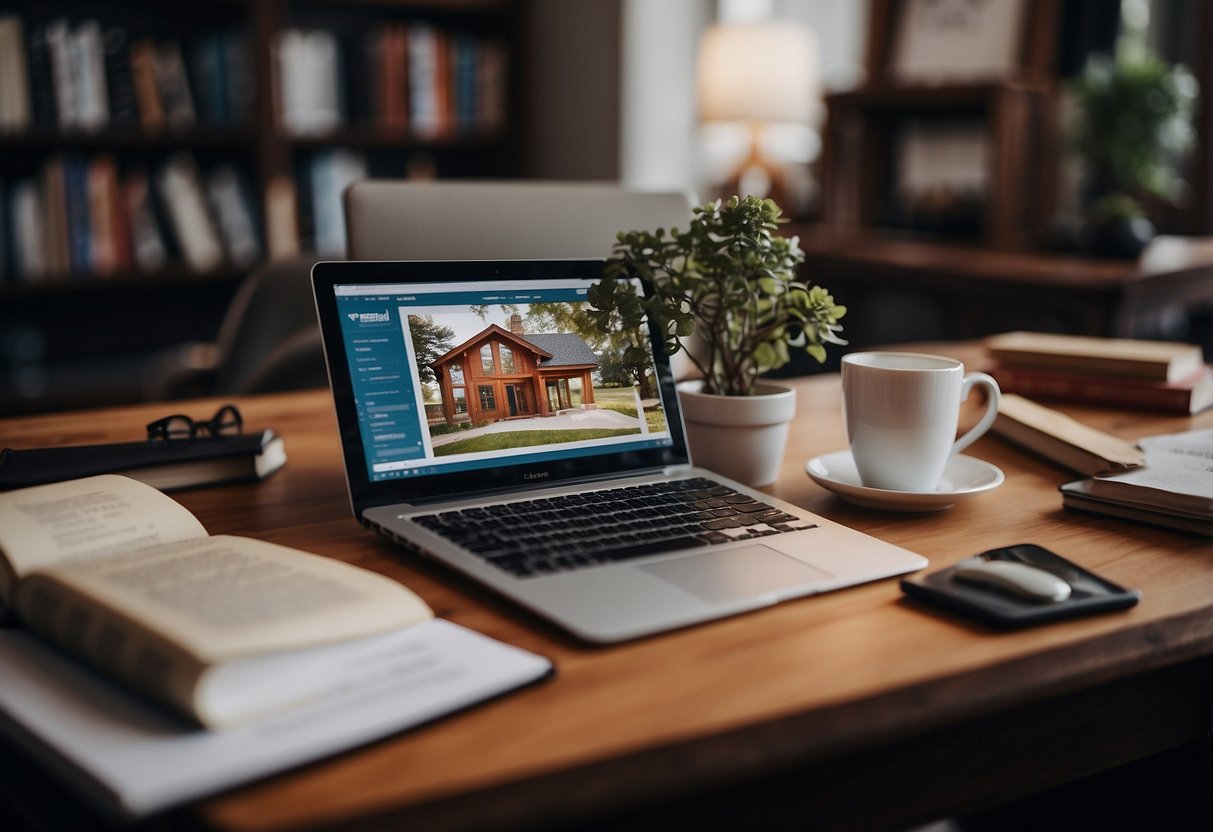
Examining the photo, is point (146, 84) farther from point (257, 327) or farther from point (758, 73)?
point (758, 73)

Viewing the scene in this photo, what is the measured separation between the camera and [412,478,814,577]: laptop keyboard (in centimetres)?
74

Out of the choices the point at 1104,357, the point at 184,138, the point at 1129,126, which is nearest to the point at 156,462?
the point at 1104,357

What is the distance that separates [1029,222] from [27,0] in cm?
280

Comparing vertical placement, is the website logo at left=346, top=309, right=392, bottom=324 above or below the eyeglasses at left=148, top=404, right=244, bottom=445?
above

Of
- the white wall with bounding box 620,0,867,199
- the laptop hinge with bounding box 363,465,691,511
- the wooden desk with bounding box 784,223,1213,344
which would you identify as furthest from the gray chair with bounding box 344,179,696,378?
the white wall with bounding box 620,0,867,199

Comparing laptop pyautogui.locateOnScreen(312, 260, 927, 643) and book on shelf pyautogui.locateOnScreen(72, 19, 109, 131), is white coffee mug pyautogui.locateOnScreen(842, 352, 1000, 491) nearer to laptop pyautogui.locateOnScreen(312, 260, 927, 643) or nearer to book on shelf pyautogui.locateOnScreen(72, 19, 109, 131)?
laptop pyautogui.locateOnScreen(312, 260, 927, 643)

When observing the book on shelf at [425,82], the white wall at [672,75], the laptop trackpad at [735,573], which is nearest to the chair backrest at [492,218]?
the laptop trackpad at [735,573]

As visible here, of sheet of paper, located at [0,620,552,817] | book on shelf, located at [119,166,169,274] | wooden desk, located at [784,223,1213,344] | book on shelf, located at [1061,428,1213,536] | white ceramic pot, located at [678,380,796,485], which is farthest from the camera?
book on shelf, located at [119,166,169,274]

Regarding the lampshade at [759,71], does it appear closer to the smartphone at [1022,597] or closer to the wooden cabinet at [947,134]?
the wooden cabinet at [947,134]

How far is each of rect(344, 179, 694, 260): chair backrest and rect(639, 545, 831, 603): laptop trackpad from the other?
0.46 meters

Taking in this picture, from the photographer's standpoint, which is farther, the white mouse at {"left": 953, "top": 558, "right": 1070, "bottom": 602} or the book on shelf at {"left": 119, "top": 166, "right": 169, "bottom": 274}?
the book on shelf at {"left": 119, "top": 166, "right": 169, "bottom": 274}

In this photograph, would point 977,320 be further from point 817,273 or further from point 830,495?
point 830,495

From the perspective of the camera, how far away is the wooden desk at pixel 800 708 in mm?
494

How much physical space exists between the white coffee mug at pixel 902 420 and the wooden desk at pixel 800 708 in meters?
0.04
